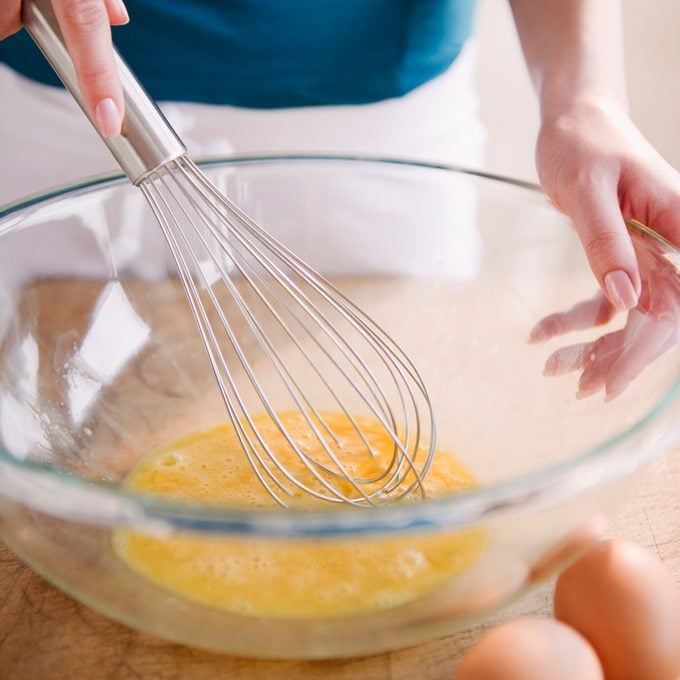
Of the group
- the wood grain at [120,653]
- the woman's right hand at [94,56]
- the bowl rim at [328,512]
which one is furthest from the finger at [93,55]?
the wood grain at [120,653]

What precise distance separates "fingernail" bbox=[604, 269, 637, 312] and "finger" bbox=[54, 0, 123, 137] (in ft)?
1.34

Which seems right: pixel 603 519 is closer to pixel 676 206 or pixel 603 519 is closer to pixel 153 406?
pixel 676 206

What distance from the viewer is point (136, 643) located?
700mm

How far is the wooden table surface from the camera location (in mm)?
676

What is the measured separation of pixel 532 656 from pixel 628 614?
0.09 meters

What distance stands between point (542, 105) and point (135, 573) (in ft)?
2.05

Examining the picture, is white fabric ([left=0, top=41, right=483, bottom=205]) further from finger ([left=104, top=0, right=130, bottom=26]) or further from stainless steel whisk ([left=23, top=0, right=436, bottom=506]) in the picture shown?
finger ([left=104, top=0, right=130, bottom=26])

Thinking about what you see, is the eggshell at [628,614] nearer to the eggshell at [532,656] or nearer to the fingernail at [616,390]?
the eggshell at [532,656]

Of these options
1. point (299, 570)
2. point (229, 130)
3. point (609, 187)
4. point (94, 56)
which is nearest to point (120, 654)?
point (299, 570)

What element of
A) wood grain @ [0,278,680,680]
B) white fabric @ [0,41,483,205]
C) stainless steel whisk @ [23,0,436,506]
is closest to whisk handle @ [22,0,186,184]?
stainless steel whisk @ [23,0,436,506]

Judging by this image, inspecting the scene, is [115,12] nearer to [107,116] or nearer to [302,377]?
[107,116]

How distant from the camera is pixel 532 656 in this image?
596mm

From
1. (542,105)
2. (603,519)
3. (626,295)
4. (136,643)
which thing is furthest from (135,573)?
(542,105)

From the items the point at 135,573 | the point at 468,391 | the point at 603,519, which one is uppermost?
the point at 135,573
